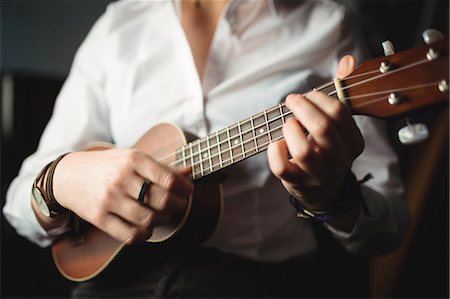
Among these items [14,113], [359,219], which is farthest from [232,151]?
[14,113]

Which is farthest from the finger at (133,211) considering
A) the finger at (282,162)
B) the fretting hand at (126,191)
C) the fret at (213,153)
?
the finger at (282,162)

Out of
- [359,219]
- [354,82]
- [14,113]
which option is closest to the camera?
[354,82]

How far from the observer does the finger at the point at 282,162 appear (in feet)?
1.67

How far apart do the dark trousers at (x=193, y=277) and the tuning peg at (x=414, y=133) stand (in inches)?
14.8

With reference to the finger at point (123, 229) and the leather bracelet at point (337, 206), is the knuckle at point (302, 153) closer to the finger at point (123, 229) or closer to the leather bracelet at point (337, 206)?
the leather bracelet at point (337, 206)

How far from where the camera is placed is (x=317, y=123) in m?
0.47

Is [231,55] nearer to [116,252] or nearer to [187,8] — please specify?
[187,8]

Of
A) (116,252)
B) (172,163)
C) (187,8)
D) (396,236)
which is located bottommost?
(396,236)

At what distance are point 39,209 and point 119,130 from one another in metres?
0.20

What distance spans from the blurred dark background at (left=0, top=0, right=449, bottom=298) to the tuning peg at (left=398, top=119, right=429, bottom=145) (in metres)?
0.49

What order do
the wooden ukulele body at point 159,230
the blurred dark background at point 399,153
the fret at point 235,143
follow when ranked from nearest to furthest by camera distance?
the fret at point 235,143
the wooden ukulele body at point 159,230
the blurred dark background at point 399,153

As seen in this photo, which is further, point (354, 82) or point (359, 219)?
point (359, 219)

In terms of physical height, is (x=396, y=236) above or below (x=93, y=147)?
below

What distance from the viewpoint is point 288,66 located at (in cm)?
79
